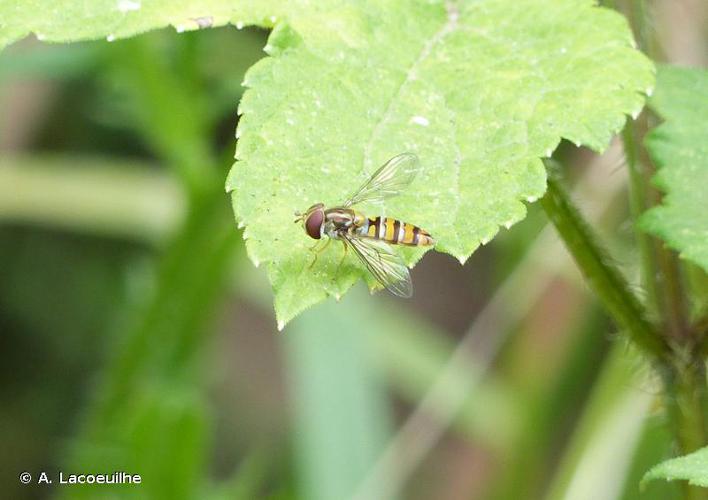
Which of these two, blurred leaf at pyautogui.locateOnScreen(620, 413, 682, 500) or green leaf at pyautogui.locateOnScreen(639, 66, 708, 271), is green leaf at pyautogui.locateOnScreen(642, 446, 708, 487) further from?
blurred leaf at pyautogui.locateOnScreen(620, 413, 682, 500)

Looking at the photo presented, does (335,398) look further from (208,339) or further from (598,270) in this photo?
(598,270)

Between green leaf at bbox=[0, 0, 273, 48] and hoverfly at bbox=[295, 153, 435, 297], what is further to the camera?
green leaf at bbox=[0, 0, 273, 48]

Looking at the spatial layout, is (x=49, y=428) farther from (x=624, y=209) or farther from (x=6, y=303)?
(x=624, y=209)

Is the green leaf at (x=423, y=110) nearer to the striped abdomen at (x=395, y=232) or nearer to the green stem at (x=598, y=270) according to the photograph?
the striped abdomen at (x=395, y=232)

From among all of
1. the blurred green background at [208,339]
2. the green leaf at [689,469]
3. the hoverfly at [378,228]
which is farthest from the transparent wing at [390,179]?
the blurred green background at [208,339]

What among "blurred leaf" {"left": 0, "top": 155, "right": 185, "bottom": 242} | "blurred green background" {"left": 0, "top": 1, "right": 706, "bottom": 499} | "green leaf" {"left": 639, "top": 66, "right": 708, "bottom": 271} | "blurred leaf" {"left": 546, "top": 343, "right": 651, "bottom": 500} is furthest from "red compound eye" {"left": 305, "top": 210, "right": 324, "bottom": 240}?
"blurred leaf" {"left": 0, "top": 155, "right": 185, "bottom": 242}

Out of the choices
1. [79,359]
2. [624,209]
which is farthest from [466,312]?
[79,359]
